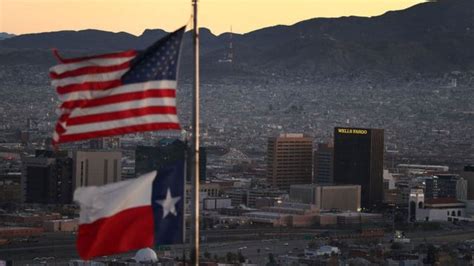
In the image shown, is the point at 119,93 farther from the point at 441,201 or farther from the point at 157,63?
the point at 441,201

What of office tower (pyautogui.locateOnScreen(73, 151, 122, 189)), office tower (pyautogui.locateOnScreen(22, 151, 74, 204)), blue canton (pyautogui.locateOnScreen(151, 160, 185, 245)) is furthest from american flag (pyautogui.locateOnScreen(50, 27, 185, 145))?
office tower (pyautogui.locateOnScreen(22, 151, 74, 204))

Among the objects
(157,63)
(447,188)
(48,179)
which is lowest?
(157,63)

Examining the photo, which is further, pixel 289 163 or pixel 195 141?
pixel 289 163

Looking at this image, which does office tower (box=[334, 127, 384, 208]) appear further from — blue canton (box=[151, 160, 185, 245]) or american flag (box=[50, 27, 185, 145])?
american flag (box=[50, 27, 185, 145])

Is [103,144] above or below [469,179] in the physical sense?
above

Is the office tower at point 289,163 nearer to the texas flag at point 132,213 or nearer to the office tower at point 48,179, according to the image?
the office tower at point 48,179

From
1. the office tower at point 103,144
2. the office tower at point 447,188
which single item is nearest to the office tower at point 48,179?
the office tower at point 103,144

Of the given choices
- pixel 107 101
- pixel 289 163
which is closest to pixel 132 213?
pixel 107 101
